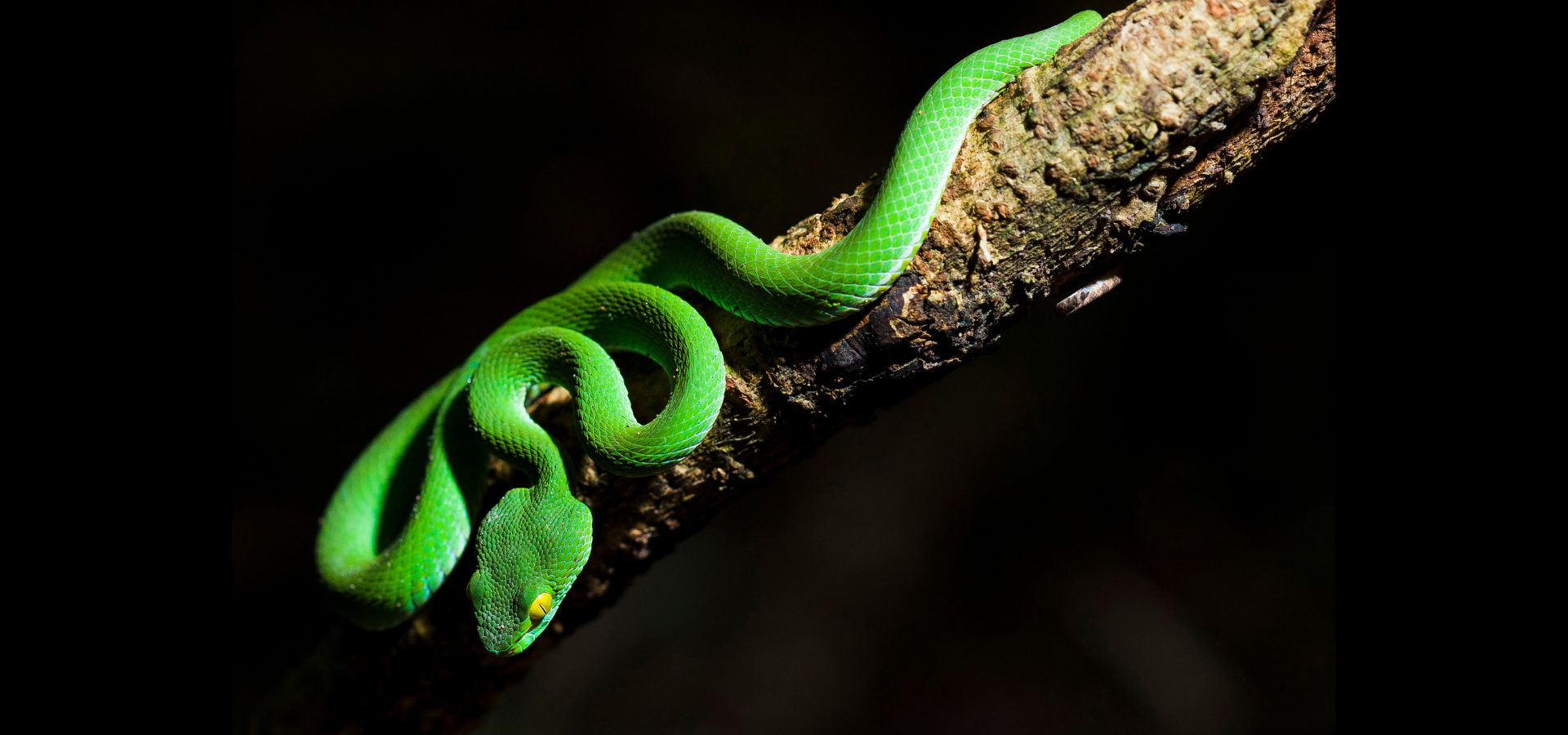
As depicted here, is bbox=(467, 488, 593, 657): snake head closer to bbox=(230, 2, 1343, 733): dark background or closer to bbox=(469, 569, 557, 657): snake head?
bbox=(469, 569, 557, 657): snake head

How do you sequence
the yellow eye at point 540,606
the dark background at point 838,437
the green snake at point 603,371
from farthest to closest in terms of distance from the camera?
the dark background at point 838,437 → the yellow eye at point 540,606 → the green snake at point 603,371

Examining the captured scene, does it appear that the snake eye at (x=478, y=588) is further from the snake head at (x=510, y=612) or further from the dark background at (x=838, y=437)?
the dark background at (x=838, y=437)

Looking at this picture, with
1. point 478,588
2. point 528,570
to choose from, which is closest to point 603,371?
point 528,570

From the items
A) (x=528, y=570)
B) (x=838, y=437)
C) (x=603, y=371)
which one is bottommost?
(x=838, y=437)

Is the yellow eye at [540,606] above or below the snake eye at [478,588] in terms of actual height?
below

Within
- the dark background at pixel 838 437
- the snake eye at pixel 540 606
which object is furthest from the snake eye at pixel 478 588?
the dark background at pixel 838 437

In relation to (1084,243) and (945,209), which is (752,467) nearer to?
(945,209)

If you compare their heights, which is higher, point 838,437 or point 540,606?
point 540,606

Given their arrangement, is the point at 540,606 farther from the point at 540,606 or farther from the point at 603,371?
the point at 603,371
